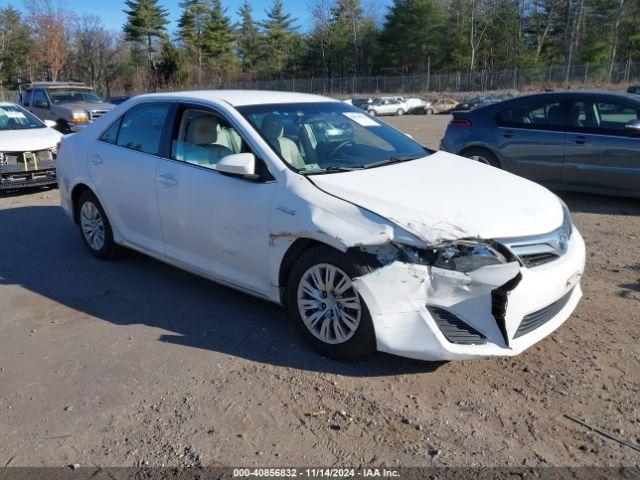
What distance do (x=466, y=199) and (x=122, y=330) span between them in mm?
2627

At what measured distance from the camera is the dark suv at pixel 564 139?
24.1 ft

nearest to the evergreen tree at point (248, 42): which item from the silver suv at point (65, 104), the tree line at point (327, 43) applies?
the tree line at point (327, 43)

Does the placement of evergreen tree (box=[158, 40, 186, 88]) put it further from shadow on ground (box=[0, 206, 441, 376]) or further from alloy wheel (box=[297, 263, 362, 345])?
alloy wheel (box=[297, 263, 362, 345])

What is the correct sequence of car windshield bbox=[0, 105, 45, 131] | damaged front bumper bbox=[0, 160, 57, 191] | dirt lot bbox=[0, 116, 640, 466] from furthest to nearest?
car windshield bbox=[0, 105, 45, 131]
damaged front bumper bbox=[0, 160, 57, 191]
dirt lot bbox=[0, 116, 640, 466]

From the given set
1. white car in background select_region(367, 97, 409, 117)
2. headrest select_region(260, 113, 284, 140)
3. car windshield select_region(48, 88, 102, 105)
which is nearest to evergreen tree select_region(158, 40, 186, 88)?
white car in background select_region(367, 97, 409, 117)

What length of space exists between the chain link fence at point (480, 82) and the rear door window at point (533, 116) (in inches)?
1878

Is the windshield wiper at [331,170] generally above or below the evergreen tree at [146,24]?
below

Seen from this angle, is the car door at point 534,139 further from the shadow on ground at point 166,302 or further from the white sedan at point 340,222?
the shadow on ground at point 166,302

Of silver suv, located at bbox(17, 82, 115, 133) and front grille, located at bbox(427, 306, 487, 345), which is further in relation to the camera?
silver suv, located at bbox(17, 82, 115, 133)

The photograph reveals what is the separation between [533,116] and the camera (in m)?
8.12

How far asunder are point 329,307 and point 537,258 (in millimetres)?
1291

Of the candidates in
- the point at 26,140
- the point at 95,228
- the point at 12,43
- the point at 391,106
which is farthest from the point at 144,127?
the point at 12,43

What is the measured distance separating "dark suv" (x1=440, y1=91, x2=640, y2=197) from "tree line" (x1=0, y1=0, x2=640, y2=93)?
5571 cm

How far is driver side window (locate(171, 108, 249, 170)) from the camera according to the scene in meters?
4.40
